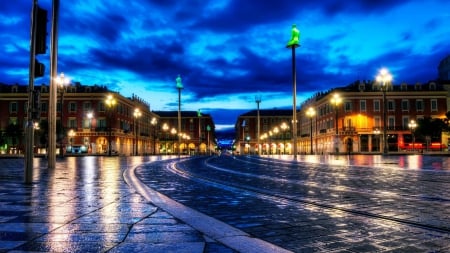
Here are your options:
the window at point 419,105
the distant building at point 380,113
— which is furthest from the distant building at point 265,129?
the window at point 419,105

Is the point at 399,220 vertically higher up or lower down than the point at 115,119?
lower down

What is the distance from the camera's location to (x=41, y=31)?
38.7ft

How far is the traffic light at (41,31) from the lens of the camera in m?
11.7

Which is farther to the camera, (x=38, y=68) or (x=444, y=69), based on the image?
(x=444, y=69)

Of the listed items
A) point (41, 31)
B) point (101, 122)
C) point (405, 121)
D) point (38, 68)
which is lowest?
point (38, 68)

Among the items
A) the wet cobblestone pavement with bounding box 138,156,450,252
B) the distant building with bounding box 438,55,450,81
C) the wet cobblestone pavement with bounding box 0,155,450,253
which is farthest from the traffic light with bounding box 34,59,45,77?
the distant building with bounding box 438,55,450,81

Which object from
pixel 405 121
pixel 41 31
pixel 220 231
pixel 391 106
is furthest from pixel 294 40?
pixel 405 121

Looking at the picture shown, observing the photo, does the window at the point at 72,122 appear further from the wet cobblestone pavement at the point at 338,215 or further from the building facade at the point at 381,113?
the wet cobblestone pavement at the point at 338,215

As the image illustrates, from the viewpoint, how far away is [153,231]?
5379mm

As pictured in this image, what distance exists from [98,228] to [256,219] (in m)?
2.31

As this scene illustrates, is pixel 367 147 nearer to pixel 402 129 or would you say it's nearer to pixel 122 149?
pixel 402 129

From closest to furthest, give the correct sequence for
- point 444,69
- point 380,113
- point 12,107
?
point 380,113, point 12,107, point 444,69

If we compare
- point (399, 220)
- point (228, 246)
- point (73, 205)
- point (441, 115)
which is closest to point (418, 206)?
point (399, 220)

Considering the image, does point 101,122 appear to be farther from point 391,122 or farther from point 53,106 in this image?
point 53,106
